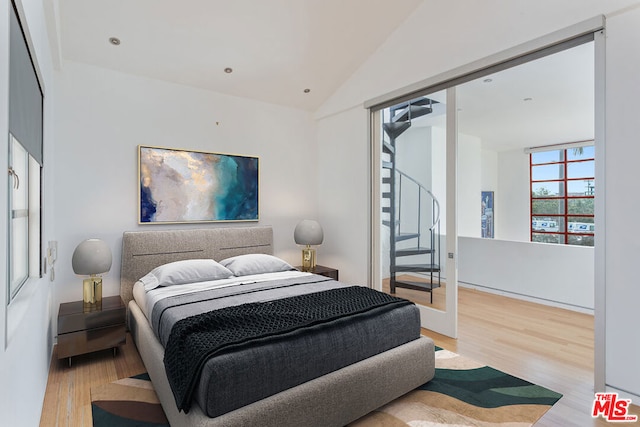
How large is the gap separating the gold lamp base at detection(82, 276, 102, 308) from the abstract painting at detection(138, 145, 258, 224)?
0.76 metres

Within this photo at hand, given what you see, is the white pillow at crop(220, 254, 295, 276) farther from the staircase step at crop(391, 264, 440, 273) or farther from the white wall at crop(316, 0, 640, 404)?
the staircase step at crop(391, 264, 440, 273)

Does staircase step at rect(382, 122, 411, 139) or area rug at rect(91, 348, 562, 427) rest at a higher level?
staircase step at rect(382, 122, 411, 139)

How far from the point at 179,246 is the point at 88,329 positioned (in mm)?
1117

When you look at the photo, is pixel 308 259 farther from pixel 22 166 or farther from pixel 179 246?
pixel 22 166

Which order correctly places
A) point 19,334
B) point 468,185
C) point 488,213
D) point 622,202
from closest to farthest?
1. point 19,334
2. point 622,202
3. point 468,185
4. point 488,213

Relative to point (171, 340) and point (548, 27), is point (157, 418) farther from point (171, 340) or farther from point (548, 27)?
point (548, 27)

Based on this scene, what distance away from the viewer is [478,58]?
290cm

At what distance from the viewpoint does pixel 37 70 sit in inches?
77.5

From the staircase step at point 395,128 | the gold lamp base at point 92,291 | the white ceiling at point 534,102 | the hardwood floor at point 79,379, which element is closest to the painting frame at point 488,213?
the white ceiling at point 534,102

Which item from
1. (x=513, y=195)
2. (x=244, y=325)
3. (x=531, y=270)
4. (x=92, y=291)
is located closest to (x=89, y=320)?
(x=92, y=291)

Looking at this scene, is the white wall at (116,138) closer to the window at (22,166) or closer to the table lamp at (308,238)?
the table lamp at (308,238)

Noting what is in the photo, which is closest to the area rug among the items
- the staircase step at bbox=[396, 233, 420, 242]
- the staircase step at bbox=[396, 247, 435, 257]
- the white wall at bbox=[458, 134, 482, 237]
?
the staircase step at bbox=[396, 247, 435, 257]

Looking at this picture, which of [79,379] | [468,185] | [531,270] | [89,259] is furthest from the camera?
[468,185]

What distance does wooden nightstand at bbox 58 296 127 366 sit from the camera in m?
2.63
